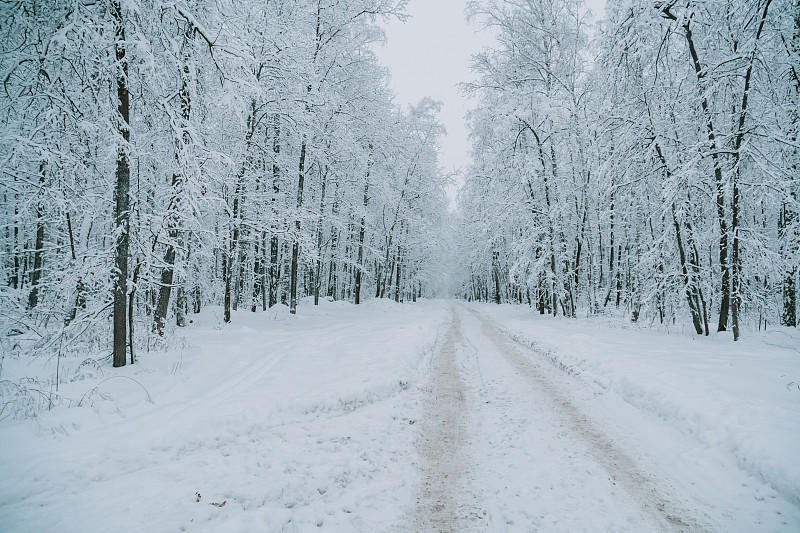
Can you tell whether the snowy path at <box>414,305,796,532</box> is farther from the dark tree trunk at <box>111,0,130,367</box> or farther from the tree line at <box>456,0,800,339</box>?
the tree line at <box>456,0,800,339</box>

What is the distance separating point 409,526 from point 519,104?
2109 cm

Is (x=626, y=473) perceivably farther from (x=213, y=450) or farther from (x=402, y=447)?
(x=213, y=450)

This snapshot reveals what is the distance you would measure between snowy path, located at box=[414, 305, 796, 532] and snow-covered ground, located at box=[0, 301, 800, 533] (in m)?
0.02

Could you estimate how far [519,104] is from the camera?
19766 millimetres

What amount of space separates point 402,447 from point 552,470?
1.94 m

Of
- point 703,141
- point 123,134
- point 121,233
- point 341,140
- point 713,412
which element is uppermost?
point 341,140

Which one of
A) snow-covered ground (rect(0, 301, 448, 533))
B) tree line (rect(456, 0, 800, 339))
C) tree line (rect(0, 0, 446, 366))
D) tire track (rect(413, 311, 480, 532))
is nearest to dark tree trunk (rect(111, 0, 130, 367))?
tree line (rect(0, 0, 446, 366))

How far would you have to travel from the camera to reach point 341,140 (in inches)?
741

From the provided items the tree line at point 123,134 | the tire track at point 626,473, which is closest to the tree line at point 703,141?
the tire track at point 626,473

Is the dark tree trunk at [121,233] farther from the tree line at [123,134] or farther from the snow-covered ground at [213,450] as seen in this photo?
the snow-covered ground at [213,450]

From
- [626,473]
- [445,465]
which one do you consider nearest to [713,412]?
[626,473]

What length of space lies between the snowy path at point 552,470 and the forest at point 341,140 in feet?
22.6

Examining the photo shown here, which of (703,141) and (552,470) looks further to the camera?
(703,141)

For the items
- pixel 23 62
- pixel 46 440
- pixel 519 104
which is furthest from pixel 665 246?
pixel 23 62
